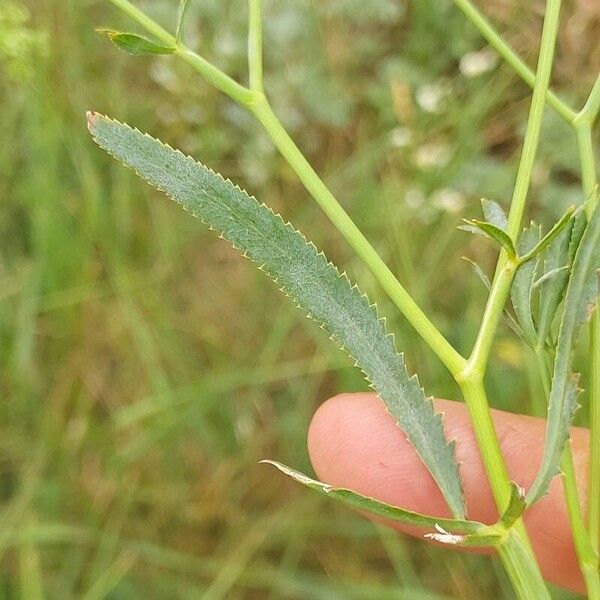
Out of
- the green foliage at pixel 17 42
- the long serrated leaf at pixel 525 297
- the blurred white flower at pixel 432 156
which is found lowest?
the blurred white flower at pixel 432 156

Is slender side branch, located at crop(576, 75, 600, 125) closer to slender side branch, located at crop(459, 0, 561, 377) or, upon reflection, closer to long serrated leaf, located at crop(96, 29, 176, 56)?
slender side branch, located at crop(459, 0, 561, 377)

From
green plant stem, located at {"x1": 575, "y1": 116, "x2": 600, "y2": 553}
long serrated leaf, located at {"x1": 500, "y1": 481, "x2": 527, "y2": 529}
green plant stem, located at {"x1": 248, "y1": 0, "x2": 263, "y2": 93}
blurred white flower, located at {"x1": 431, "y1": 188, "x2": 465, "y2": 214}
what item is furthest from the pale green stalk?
blurred white flower, located at {"x1": 431, "y1": 188, "x2": 465, "y2": 214}

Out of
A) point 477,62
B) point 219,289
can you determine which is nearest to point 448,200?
point 477,62

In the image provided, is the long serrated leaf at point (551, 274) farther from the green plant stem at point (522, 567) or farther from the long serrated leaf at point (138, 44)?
the long serrated leaf at point (138, 44)

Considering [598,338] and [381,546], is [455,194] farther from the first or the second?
[598,338]

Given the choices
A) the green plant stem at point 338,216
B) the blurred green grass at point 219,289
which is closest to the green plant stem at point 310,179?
the green plant stem at point 338,216

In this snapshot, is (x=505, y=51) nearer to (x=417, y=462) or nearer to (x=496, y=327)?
(x=496, y=327)
